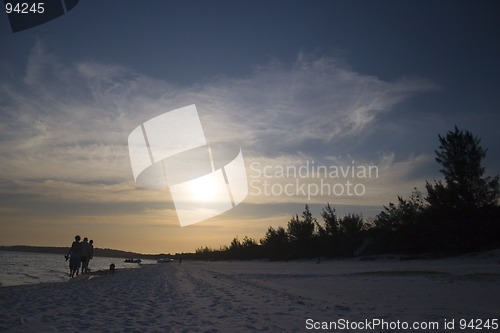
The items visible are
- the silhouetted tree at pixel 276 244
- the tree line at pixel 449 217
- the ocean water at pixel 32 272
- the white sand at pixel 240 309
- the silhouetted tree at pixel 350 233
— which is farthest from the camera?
the silhouetted tree at pixel 276 244

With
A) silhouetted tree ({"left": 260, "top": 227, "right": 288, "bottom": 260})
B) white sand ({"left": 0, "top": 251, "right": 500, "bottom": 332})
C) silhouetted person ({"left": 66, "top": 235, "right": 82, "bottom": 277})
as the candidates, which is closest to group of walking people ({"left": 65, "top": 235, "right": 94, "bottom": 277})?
silhouetted person ({"left": 66, "top": 235, "right": 82, "bottom": 277})

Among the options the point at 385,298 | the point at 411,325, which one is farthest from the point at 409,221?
the point at 411,325

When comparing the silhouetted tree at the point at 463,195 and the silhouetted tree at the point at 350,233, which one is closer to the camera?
the silhouetted tree at the point at 463,195

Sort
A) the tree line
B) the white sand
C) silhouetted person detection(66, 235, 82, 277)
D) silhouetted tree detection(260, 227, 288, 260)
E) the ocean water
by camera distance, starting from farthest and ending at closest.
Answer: silhouetted tree detection(260, 227, 288, 260) < the tree line < the ocean water < silhouetted person detection(66, 235, 82, 277) < the white sand

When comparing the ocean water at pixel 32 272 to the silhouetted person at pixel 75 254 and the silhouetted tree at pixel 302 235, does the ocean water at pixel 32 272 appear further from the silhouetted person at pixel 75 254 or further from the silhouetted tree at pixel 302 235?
the silhouetted tree at pixel 302 235

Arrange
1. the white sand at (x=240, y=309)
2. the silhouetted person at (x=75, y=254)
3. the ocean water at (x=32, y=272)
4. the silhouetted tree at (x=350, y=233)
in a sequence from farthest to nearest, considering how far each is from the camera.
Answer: the silhouetted tree at (x=350, y=233) < the ocean water at (x=32, y=272) < the silhouetted person at (x=75, y=254) < the white sand at (x=240, y=309)

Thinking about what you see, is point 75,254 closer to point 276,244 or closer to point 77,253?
point 77,253

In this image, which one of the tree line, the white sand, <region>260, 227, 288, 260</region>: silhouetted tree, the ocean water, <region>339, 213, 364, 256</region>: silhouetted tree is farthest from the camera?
<region>260, 227, 288, 260</region>: silhouetted tree

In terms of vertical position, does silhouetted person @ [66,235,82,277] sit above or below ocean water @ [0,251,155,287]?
above

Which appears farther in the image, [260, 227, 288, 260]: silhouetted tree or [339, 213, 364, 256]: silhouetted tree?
[260, 227, 288, 260]: silhouetted tree

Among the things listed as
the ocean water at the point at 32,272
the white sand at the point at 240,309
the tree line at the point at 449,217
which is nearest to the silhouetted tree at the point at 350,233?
the tree line at the point at 449,217

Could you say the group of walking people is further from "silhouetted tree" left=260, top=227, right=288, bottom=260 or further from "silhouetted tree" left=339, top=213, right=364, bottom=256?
"silhouetted tree" left=260, top=227, right=288, bottom=260

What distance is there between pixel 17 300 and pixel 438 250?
4014 centimetres

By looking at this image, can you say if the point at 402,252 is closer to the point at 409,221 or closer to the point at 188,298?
the point at 409,221
